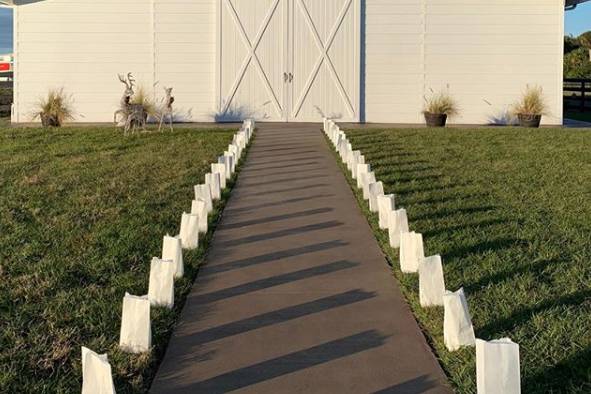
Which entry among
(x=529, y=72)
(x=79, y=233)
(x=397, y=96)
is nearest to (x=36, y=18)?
(x=397, y=96)

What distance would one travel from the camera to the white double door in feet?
70.1

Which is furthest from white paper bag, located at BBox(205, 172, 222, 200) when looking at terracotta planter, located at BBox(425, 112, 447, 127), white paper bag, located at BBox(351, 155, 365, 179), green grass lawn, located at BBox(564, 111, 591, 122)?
green grass lawn, located at BBox(564, 111, 591, 122)

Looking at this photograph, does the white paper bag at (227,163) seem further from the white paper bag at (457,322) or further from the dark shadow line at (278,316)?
the white paper bag at (457,322)

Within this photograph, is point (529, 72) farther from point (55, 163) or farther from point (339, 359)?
point (339, 359)

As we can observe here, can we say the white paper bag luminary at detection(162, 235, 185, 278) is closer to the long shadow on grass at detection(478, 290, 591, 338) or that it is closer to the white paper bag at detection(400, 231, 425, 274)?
the white paper bag at detection(400, 231, 425, 274)

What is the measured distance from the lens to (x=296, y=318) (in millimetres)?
4789

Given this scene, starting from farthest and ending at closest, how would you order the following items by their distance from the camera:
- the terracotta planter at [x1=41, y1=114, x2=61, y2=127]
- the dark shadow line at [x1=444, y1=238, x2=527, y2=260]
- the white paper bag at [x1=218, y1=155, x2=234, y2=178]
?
the terracotta planter at [x1=41, y1=114, x2=61, y2=127]
the white paper bag at [x1=218, y1=155, x2=234, y2=178]
the dark shadow line at [x1=444, y1=238, x2=527, y2=260]

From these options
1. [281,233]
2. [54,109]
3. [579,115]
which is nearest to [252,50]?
[54,109]

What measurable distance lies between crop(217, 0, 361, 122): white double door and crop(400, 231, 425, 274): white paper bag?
16.1 meters

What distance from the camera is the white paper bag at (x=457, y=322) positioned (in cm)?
413

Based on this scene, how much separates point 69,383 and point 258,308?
1.55m

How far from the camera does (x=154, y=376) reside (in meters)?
3.94

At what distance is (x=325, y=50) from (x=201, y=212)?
15058mm

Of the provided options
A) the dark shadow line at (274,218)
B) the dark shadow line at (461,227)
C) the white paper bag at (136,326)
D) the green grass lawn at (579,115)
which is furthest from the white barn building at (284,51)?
the white paper bag at (136,326)
